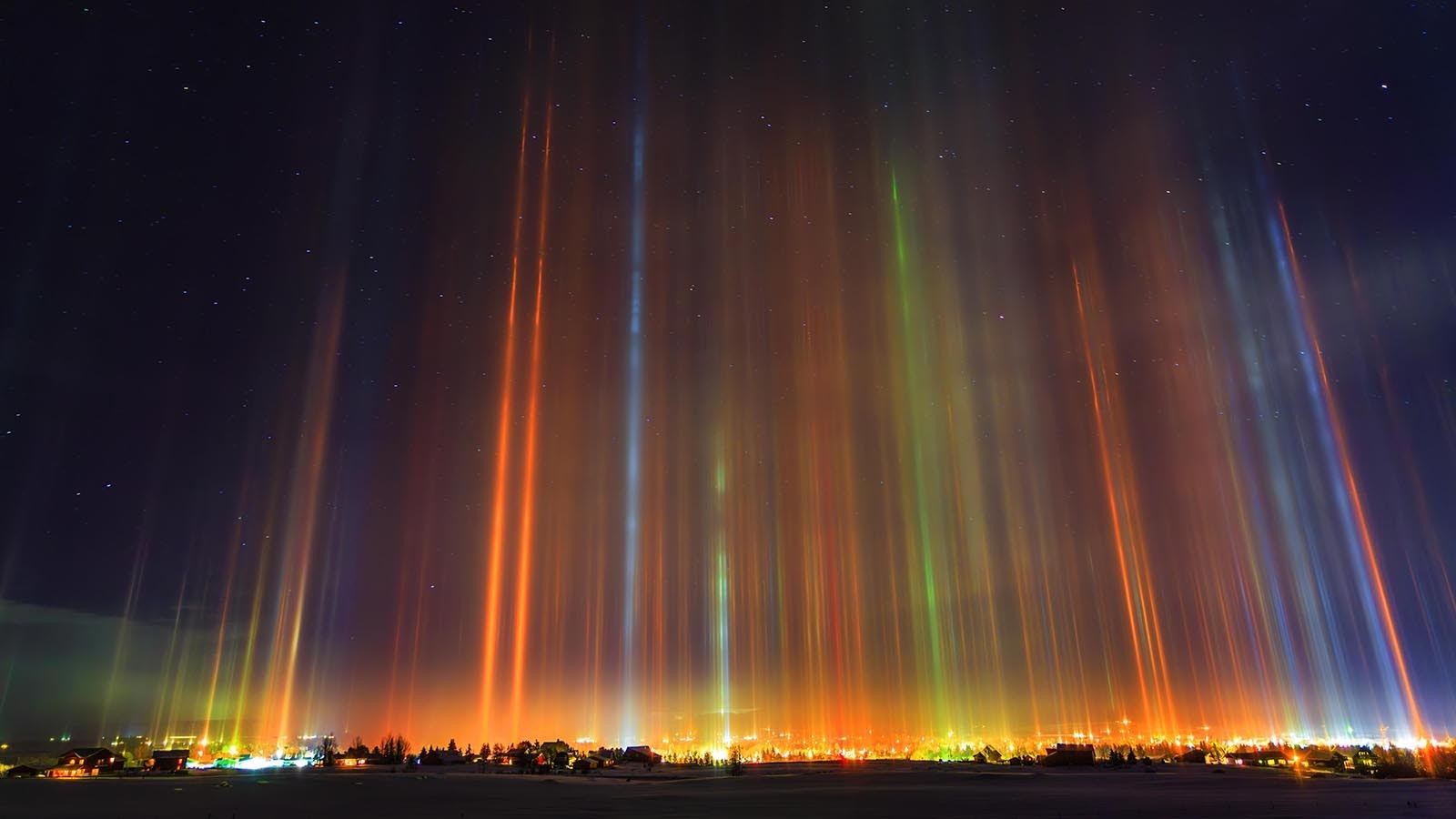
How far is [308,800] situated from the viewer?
2730 centimetres

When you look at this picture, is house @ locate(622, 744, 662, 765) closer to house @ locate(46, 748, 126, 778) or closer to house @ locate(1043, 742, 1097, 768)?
house @ locate(1043, 742, 1097, 768)

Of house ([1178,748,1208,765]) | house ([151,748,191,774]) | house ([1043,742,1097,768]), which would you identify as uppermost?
house ([151,748,191,774])

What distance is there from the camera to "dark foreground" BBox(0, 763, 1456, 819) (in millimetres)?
23344

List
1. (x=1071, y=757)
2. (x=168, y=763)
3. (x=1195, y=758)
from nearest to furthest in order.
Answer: (x=168, y=763) → (x=1071, y=757) → (x=1195, y=758)

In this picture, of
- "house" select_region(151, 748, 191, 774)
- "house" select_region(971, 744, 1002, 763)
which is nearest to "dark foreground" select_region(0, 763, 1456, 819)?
"house" select_region(151, 748, 191, 774)

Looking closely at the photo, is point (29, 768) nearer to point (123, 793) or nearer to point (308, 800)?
point (123, 793)

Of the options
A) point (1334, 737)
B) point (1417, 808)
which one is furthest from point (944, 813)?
point (1334, 737)

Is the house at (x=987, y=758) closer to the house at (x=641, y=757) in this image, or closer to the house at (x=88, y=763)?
the house at (x=641, y=757)

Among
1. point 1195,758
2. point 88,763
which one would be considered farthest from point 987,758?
point 88,763

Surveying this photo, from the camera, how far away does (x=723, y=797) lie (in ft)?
96.8

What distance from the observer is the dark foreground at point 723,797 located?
919 inches

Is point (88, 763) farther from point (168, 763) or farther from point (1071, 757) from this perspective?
point (1071, 757)

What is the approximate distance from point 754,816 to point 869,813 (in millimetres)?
3910

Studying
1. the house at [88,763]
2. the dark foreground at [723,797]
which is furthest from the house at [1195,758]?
the house at [88,763]
